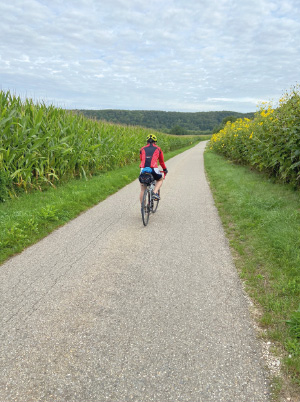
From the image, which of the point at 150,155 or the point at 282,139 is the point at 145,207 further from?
the point at 282,139

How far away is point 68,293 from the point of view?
3.67 metres

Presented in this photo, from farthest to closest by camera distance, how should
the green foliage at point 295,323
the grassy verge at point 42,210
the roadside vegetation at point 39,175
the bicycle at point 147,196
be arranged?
1. the bicycle at point 147,196
2. the roadside vegetation at point 39,175
3. the grassy verge at point 42,210
4. the green foliage at point 295,323

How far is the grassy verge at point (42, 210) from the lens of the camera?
5.32 m

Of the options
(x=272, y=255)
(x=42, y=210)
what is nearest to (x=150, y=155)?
(x=42, y=210)

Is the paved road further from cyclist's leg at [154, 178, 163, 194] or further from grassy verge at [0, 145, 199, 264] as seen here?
cyclist's leg at [154, 178, 163, 194]

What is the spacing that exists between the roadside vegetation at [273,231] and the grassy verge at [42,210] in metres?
3.71

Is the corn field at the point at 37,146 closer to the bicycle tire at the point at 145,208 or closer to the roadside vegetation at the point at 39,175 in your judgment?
the roadside vegetation at the point at 39,175

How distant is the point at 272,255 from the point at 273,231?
39.7 inches

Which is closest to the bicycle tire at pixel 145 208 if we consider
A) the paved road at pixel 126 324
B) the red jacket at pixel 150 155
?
the red jacket at pixel 150 155

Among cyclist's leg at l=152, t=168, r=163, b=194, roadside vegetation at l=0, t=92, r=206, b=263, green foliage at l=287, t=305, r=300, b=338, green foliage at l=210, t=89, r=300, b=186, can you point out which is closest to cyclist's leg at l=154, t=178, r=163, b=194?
cyclist's leg at l=152, t=168, r=163, b=194

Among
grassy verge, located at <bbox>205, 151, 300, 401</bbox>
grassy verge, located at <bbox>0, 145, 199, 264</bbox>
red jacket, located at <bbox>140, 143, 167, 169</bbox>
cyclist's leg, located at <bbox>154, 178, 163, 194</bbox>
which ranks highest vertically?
red jacket, located at <bbox>140, 143, 167, 169</bbox>

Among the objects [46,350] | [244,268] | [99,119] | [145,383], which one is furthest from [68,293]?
[99,119]

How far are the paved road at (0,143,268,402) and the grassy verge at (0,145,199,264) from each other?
0.40 m

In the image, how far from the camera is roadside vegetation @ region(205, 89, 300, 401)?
2900 millimetres
